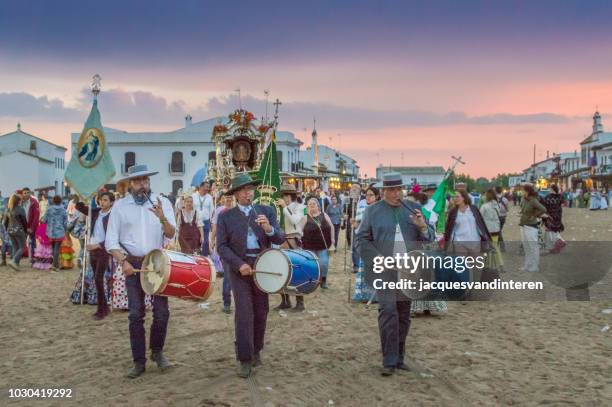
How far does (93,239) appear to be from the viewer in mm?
9469

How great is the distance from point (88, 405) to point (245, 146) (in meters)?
22.2

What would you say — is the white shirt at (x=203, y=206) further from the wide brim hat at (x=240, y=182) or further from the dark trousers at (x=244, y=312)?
the dark trousers at (x=244, y=312)

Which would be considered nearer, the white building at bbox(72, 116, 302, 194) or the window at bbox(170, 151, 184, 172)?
the white building at bbox(72, 116, 302, 194)

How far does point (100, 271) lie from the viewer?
9.58 m

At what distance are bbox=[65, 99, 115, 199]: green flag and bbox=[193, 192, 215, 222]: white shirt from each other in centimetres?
354

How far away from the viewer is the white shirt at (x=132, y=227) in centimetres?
648

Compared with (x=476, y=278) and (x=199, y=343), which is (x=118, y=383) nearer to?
(x=199, y=343)

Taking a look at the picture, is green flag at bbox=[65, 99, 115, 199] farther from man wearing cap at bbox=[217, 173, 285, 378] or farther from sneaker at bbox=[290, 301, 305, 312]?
man wearing cap at bbox=[217, 173, 285, 378]

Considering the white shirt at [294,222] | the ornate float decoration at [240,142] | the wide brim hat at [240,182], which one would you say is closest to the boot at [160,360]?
the wide brim hat at [240,182]

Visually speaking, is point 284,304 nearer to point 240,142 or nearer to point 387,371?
point 387,371

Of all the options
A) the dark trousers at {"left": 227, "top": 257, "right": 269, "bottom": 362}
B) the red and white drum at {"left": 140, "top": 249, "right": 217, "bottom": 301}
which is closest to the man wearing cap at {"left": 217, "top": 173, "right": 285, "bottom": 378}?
the dark trousers at {"left": 227, "top": 257, "right": 269, "bottom": 362}

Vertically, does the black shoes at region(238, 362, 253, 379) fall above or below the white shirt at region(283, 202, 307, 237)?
below

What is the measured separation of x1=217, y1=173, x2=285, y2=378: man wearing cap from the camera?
250 inches

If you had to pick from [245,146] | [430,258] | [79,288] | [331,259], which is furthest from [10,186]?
[430,258]
